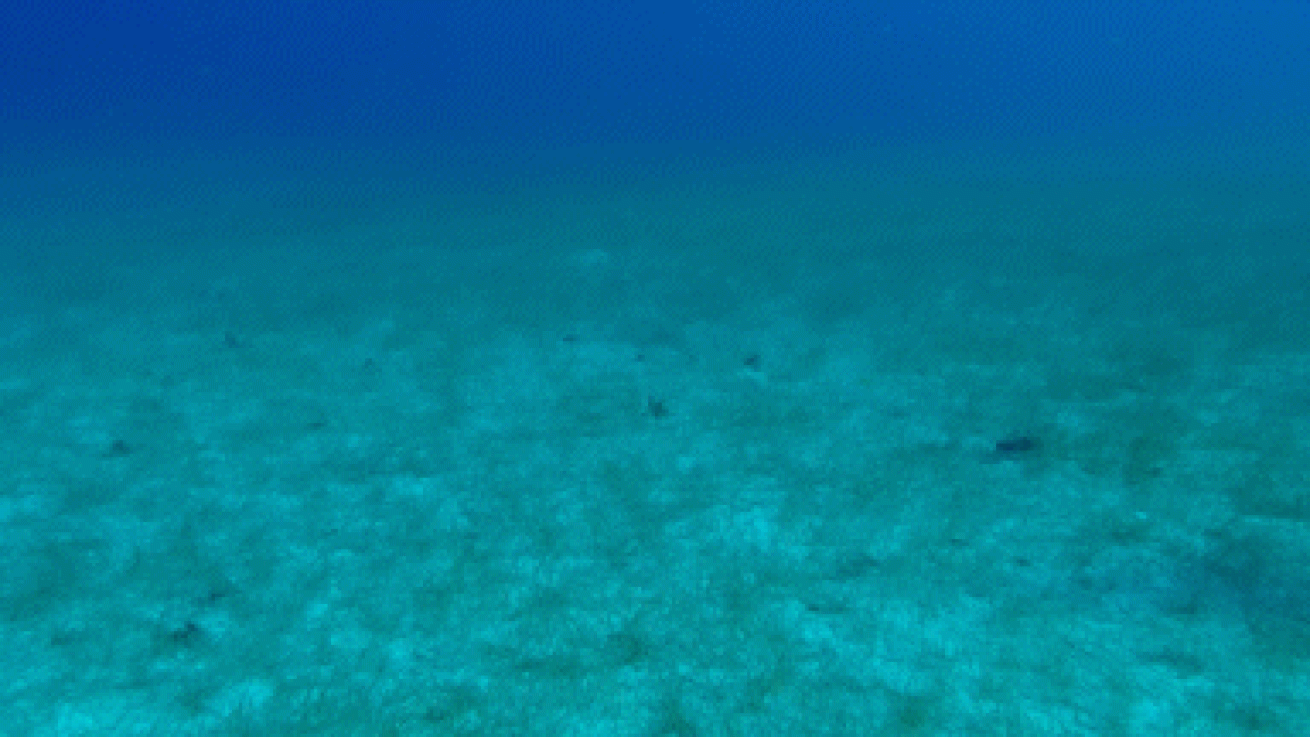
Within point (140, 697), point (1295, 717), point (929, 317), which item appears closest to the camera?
point (1295, 717)

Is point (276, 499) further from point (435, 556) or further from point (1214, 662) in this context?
point (1214, 662)

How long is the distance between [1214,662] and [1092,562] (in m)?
1.34

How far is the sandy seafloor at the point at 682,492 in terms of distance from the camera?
701 cm

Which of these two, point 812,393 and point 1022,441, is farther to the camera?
point 812,393

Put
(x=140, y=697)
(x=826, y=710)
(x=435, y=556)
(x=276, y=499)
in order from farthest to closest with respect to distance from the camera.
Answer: (x=276, y=499), (x=435, y=556), (x=140, y=697), (x=826, y=710)

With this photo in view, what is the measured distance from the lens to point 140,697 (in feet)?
23.8

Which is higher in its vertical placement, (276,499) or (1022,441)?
(1022,441)

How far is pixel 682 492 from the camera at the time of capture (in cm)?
970

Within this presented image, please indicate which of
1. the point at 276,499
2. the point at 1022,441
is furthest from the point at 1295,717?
the point at 276,499

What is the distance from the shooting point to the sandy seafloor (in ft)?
23.0

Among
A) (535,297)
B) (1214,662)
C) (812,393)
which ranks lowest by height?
(535,297)

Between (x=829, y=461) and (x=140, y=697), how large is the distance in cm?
612

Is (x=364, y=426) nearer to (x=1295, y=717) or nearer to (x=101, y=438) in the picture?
(x=101, y=438)

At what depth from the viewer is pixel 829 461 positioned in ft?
33.2
